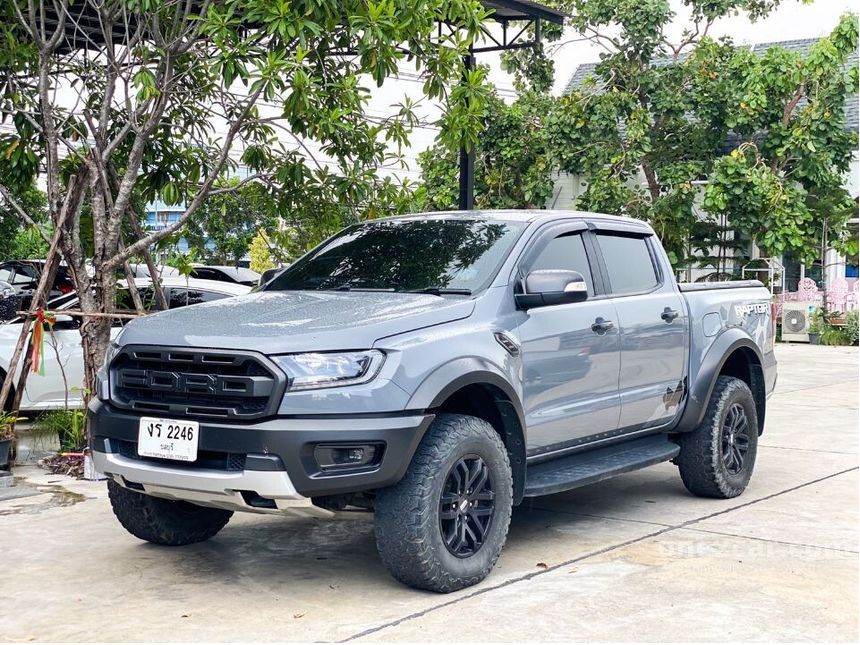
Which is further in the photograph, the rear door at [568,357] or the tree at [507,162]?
the tree at [507,162]

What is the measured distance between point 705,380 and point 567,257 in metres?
1.44

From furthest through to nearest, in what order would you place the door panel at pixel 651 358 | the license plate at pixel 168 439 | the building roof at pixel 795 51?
the building roof at pixel 795 51, the door panel at pixel 651 358, the license plate at pixel 168 439

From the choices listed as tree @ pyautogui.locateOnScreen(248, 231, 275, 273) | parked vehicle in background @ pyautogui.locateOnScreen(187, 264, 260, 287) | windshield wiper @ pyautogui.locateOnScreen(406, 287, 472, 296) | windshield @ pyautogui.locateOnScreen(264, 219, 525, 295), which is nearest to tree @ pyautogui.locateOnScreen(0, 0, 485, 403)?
windshield @ pyautogui.locateOnScreen(264, 219, 525, 295)

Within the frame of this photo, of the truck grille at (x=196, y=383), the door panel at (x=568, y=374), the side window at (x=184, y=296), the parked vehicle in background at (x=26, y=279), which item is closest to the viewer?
the truck grille at (x=196, y=383)

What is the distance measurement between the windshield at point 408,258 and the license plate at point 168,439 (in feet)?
4.54

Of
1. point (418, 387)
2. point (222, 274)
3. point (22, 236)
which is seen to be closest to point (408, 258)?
point (418, 387)

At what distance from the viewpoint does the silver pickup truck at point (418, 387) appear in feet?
16.4

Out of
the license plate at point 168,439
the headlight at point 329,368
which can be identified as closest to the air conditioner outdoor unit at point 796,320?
the headlight at point 329,368

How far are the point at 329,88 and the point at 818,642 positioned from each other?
5547 mm

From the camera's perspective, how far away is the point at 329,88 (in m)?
8.73

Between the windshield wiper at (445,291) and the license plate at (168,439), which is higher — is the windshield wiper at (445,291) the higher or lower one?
the higher one

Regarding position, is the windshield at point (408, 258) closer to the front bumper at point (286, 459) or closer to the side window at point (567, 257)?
the side window at point (567, 257)

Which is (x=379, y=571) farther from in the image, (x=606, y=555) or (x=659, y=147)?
(x=659, y=147)

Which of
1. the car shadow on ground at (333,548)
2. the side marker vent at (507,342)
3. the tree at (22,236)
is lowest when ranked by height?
the car shadow on ground at (333,548)
